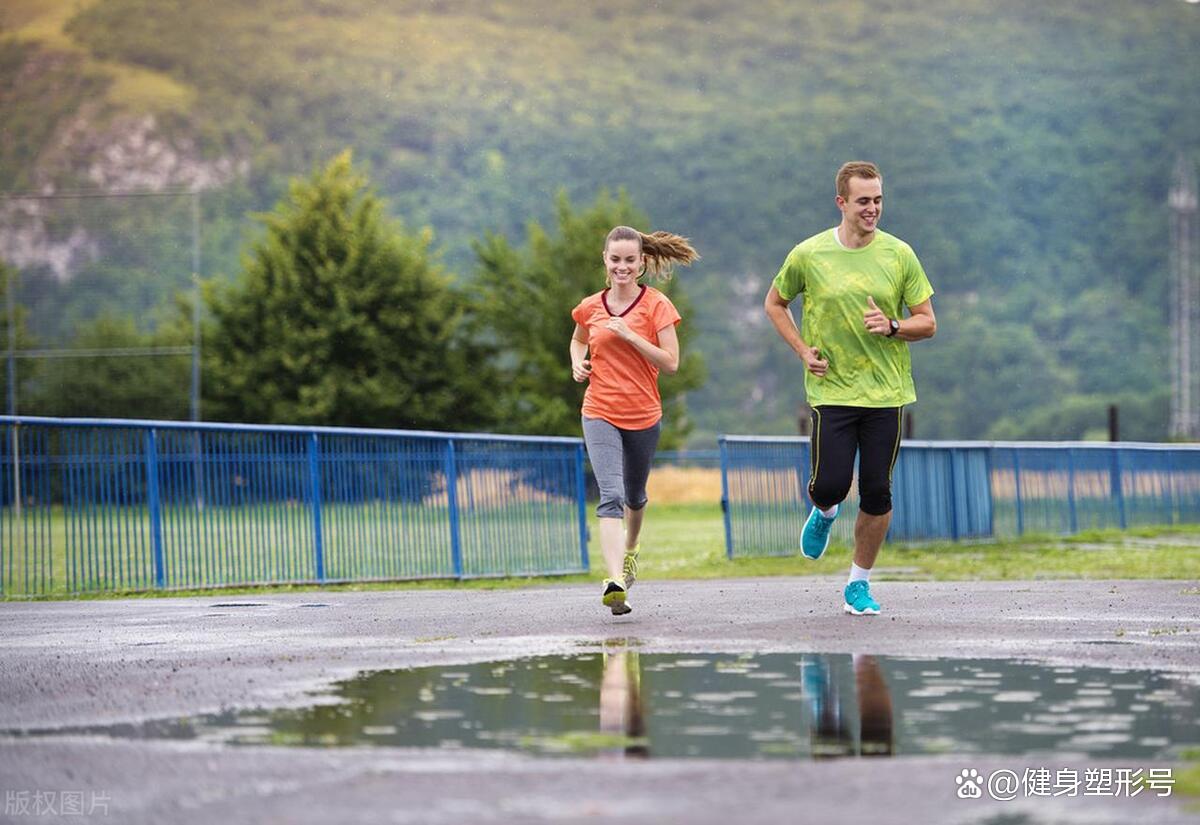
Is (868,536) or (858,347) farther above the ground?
(858,347)

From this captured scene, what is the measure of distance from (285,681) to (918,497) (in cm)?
1381

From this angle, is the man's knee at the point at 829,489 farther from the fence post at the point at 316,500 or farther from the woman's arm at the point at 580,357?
the fence post at the point at 316,500

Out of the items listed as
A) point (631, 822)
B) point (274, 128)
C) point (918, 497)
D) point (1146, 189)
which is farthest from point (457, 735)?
point (274, 128)

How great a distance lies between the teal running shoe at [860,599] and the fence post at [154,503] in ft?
20.9

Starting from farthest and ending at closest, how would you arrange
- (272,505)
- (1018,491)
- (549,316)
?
(549,316) → (1018,491) → (272,505)

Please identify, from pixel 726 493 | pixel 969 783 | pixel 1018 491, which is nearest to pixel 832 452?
pixel 969 783

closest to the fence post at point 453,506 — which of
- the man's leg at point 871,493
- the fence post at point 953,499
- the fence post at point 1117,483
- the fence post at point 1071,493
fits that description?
the man's leg at point 871,493

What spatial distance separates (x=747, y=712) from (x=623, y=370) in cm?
444

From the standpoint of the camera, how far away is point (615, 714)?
232 inches

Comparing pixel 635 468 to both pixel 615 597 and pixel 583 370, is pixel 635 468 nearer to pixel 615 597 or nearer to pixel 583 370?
pixel 583 370

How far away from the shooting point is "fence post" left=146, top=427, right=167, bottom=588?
14.2m

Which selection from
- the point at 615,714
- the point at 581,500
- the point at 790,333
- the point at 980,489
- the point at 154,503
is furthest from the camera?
the point at 980,489

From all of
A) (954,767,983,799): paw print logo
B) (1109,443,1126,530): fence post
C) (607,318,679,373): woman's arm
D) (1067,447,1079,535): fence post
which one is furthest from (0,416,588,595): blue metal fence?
(1109,443,1126,530): fence post

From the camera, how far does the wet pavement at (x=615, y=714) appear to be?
449cm
